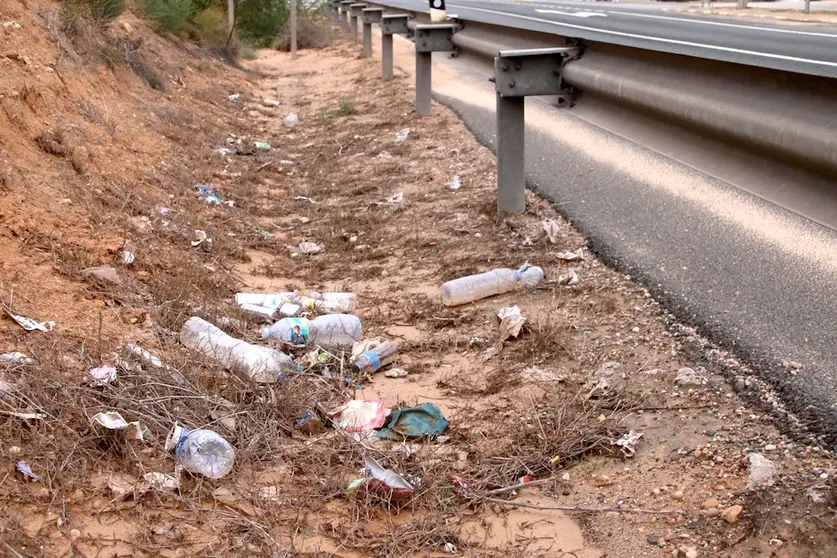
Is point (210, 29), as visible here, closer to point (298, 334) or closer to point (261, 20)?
point (261, 20)

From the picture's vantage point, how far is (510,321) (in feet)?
19.9

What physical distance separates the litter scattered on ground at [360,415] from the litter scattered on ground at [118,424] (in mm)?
1050

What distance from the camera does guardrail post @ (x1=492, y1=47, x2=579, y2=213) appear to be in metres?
6.88

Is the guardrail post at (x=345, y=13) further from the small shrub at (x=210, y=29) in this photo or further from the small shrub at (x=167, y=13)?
the small shrub at (x=167, y=13)

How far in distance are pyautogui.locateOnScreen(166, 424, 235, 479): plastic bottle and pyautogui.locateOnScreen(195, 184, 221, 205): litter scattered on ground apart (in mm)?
5399

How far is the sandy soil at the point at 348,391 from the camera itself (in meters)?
3.93

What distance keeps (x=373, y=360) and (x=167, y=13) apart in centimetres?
1419

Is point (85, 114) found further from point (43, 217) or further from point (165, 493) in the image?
point (165, 493)

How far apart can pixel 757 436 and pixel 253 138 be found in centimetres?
1091

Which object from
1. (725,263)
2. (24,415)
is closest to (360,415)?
(24,415)

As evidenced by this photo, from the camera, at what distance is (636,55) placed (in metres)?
5.21

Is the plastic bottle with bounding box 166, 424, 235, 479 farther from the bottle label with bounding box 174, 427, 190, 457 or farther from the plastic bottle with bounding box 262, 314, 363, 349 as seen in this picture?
the plastic bottle with bounding box 262, 314, 363, 349

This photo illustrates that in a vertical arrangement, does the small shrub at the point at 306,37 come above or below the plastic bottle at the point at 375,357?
above

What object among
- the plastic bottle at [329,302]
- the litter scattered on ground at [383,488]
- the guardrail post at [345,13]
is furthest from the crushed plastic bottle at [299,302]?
the guardrail post at [345,13]
